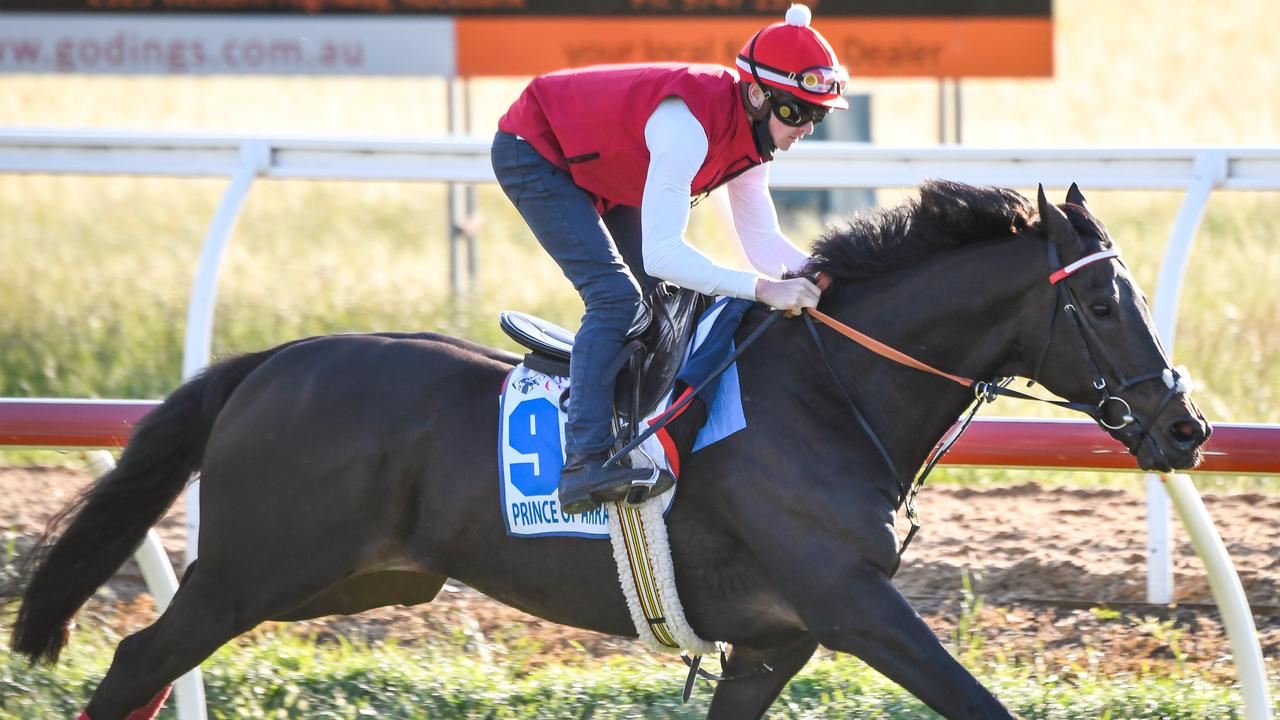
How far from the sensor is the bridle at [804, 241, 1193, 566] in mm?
3191

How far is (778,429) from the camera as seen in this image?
3475mm

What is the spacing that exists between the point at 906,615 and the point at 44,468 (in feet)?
14.6

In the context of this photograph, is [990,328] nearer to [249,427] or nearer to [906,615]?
[906,615]

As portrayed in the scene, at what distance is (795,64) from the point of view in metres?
3.42

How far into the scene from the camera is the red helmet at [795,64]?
342cm

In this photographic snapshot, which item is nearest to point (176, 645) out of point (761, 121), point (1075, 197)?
point (761, 121)

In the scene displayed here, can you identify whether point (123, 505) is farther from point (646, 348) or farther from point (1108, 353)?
point (1108, 353)

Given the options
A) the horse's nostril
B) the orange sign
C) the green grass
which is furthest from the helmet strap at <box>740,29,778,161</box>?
the orange sign

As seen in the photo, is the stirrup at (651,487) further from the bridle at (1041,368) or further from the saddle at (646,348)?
the bridle at (1041,368)

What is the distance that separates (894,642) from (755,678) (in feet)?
1.94

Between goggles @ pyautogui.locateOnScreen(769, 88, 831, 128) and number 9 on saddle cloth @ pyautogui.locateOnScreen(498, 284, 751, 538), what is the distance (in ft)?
1.48

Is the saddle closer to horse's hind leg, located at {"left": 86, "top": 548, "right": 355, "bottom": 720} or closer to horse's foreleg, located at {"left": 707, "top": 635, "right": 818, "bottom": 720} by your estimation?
horse's foreleg, located at {"left": 707, "top": 635, "right": 818, "bottom": 720}

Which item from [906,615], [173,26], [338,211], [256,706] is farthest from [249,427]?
[338,211]

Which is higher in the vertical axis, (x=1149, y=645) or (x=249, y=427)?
(x=249, y=427)
